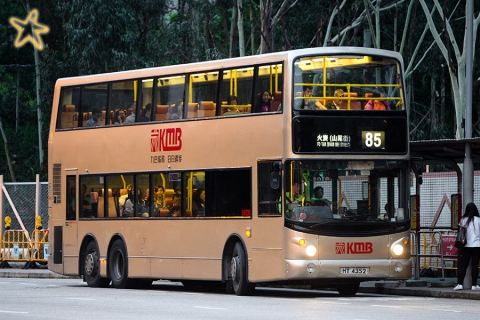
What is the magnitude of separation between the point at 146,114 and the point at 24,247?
11.8m

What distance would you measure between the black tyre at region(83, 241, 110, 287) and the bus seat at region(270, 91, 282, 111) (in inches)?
262

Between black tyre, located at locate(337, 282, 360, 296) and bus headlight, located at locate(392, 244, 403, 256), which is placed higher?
bus headlight, located at locate(392, 244, 403, 256)

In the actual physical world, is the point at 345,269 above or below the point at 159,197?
below

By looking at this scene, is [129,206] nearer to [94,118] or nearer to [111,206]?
[111,206]

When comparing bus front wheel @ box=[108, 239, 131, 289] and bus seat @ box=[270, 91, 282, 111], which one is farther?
bus front wheel @ box=[108, 239, 131, 289]

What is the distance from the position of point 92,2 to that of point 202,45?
5.22 metres

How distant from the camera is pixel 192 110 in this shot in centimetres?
2419

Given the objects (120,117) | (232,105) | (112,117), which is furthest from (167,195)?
(232,105)

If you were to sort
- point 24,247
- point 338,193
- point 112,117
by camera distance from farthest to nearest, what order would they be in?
1. point 24,247
2. point 112,117
3. point 338,193

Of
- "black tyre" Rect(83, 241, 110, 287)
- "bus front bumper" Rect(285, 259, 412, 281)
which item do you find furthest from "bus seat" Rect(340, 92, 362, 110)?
"black tyre" Rect(83, 241, 110, 287)

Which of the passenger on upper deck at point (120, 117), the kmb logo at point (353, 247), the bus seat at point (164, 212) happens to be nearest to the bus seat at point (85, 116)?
the passenger on upper deck at point (120, 117)

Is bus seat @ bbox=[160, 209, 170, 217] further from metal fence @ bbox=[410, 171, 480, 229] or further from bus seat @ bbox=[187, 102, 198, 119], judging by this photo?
metal fence @ bbox=[410, 171, 480, 229]

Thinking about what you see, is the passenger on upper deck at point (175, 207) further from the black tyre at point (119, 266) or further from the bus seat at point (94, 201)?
the bus seat at point (94, 201)

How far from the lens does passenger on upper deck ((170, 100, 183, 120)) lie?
24491 mm
